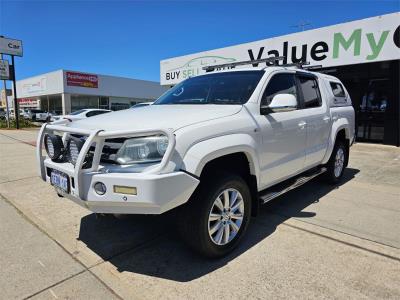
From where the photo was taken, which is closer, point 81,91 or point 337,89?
point 337,89

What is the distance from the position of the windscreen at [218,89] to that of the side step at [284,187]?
3.66 feet

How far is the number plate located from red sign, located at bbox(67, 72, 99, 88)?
118 ft

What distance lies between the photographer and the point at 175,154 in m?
2.67

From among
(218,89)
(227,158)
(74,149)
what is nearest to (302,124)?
(218,89)

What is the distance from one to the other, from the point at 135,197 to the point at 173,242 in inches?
49.1

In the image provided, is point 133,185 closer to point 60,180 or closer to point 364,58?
point 60,180

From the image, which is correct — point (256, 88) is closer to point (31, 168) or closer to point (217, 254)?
point (217, 254)

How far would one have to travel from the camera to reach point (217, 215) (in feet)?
10.4

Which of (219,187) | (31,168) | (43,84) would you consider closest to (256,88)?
(219,187)

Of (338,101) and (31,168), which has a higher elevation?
(338,101)

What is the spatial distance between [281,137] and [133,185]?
206 centimetres

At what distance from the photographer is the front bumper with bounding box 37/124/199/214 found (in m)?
2.54

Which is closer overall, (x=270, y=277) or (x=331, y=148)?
(x=270, y=277)

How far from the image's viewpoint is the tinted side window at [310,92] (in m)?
4.82
